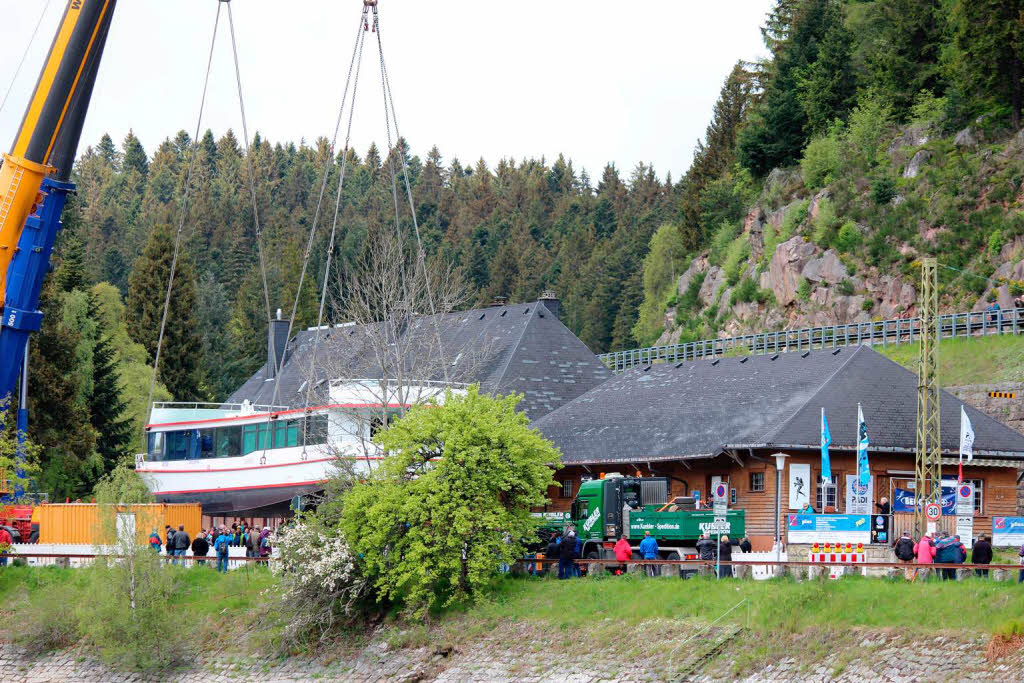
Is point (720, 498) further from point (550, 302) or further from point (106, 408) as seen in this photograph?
point (106, 408)

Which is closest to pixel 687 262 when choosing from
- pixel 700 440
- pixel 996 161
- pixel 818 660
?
pixel 996 161

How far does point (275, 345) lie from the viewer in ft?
241

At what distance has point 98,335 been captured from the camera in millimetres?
67312

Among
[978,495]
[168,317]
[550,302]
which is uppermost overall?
[168,317]

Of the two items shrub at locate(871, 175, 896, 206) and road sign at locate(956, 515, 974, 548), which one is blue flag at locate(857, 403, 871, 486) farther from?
shrub at locate(871, 175, 896, 206)

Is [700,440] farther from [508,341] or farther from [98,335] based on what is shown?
[98,335]

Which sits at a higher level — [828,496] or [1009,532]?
[828,496]

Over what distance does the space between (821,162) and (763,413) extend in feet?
130

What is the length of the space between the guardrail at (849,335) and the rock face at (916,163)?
10291 millimetres

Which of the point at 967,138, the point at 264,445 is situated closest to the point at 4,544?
the point at 264,445

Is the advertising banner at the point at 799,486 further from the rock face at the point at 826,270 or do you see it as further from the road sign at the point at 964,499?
the rock face at the point at 826,270

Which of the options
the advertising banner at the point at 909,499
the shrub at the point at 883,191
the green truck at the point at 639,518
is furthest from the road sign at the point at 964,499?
the shrub at the point at 883,191

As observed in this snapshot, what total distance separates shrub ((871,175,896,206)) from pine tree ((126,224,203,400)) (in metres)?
45.2

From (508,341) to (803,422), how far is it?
2148cm
